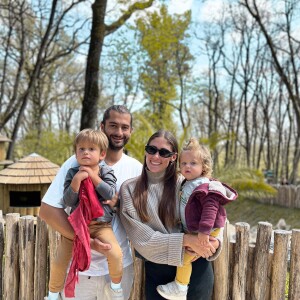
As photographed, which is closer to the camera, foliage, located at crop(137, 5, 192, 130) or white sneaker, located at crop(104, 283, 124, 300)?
white sneaker, located at crop(104, 283, 124, 300)

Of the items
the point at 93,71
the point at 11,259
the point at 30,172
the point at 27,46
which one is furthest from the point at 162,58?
the point at 11,259

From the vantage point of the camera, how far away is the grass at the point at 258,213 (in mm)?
12150

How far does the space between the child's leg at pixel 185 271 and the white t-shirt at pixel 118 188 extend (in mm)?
389

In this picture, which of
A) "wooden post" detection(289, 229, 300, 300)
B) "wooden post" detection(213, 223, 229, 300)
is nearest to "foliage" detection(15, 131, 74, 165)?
"wooden post" detection(213, 223, 229, 300)

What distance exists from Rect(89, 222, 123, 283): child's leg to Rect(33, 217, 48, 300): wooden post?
1.01m

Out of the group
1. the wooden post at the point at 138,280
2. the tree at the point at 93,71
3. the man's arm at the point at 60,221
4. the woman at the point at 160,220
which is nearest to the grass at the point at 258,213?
the tree at the point at 93,71

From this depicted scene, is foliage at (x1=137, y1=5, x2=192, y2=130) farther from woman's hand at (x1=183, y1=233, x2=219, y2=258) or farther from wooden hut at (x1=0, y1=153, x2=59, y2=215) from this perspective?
woman's hand at (x1=183, y1=233, x2=219, y2=258)

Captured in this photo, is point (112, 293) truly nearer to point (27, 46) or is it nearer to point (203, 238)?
point (203, 238)

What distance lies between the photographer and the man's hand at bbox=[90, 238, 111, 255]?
205cm

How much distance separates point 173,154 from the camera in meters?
2.20

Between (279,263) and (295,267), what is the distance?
134 mm

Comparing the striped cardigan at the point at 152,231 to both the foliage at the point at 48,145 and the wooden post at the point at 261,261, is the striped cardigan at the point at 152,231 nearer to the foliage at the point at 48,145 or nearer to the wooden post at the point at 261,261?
the wooden post at the point at 261,261

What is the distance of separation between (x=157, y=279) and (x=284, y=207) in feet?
40.9

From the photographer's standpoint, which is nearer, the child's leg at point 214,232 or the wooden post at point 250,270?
the child's leg at point 214,232
